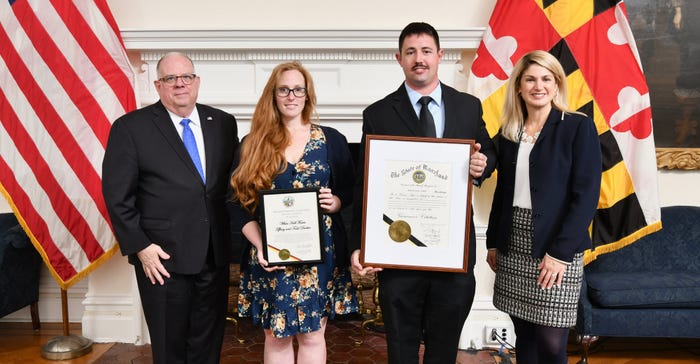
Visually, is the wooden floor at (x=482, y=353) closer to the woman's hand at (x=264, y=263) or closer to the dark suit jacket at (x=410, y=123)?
the woman's hand at (x=264, y=263)

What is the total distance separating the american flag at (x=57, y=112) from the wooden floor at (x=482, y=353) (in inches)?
24.1

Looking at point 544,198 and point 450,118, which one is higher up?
point 450,118

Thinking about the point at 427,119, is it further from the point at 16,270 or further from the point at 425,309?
the point at 16,270

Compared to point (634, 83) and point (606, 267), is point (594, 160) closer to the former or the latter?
point (634, 83)

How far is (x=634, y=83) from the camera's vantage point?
3.04m

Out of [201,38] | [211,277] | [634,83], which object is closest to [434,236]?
[211,277]

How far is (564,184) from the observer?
194cm

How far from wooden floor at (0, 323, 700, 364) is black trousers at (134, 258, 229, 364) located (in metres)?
0.92

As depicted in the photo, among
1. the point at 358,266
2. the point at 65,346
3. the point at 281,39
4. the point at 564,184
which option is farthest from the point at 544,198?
the point at 65,346

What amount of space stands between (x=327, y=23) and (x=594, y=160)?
207 centimetres

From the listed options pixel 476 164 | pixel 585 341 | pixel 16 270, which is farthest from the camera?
pixel 16 270

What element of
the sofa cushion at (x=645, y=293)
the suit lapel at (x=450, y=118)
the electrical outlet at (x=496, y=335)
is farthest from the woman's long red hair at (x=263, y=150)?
the sofa cushion at (x=645, y=293)

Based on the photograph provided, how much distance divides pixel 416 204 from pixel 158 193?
1.06 m

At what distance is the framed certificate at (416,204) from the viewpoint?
1900mm
